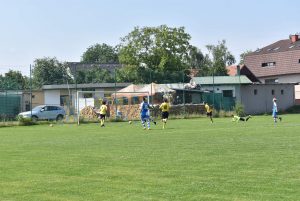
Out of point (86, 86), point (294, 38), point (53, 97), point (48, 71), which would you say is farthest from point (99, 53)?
point (86, 86)

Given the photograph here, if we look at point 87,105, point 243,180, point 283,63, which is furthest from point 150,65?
point 243,180

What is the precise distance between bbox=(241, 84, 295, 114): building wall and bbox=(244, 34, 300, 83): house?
14.9m

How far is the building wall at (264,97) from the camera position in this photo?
197 ft

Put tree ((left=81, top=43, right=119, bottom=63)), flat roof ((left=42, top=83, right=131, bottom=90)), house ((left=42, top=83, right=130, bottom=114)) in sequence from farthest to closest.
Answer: tree ((left=81, top=43, right=119, bottom=63)) → house ((left=42, top=83, right=130, bottom=114)) → flat roof ((left=42, top=83, right=131, bottom=90))

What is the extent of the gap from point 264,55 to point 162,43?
20087mm

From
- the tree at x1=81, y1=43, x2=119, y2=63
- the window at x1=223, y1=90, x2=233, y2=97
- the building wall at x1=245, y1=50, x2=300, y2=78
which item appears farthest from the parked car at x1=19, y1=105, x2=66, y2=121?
the tree at x1=81, y1=43, x2=119, y2=63

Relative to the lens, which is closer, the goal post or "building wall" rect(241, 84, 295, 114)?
the goal post

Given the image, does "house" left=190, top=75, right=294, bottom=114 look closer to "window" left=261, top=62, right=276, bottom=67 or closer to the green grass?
"window" left=261, top=62, right=276, bottom=67

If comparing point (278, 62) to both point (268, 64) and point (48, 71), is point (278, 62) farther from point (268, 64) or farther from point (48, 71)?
point (48, 71)

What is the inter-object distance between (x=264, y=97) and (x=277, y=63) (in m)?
21.5

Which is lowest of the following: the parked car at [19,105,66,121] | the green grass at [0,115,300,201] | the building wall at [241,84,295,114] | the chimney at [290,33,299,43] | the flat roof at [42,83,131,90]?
the green grass at [0,115,300,201]

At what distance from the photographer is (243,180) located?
10047 millimetres

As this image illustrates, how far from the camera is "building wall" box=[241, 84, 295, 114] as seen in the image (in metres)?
60.2

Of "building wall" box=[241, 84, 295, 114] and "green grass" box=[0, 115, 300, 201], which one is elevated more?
"building wall" box=[241, 84, 295, 114]
